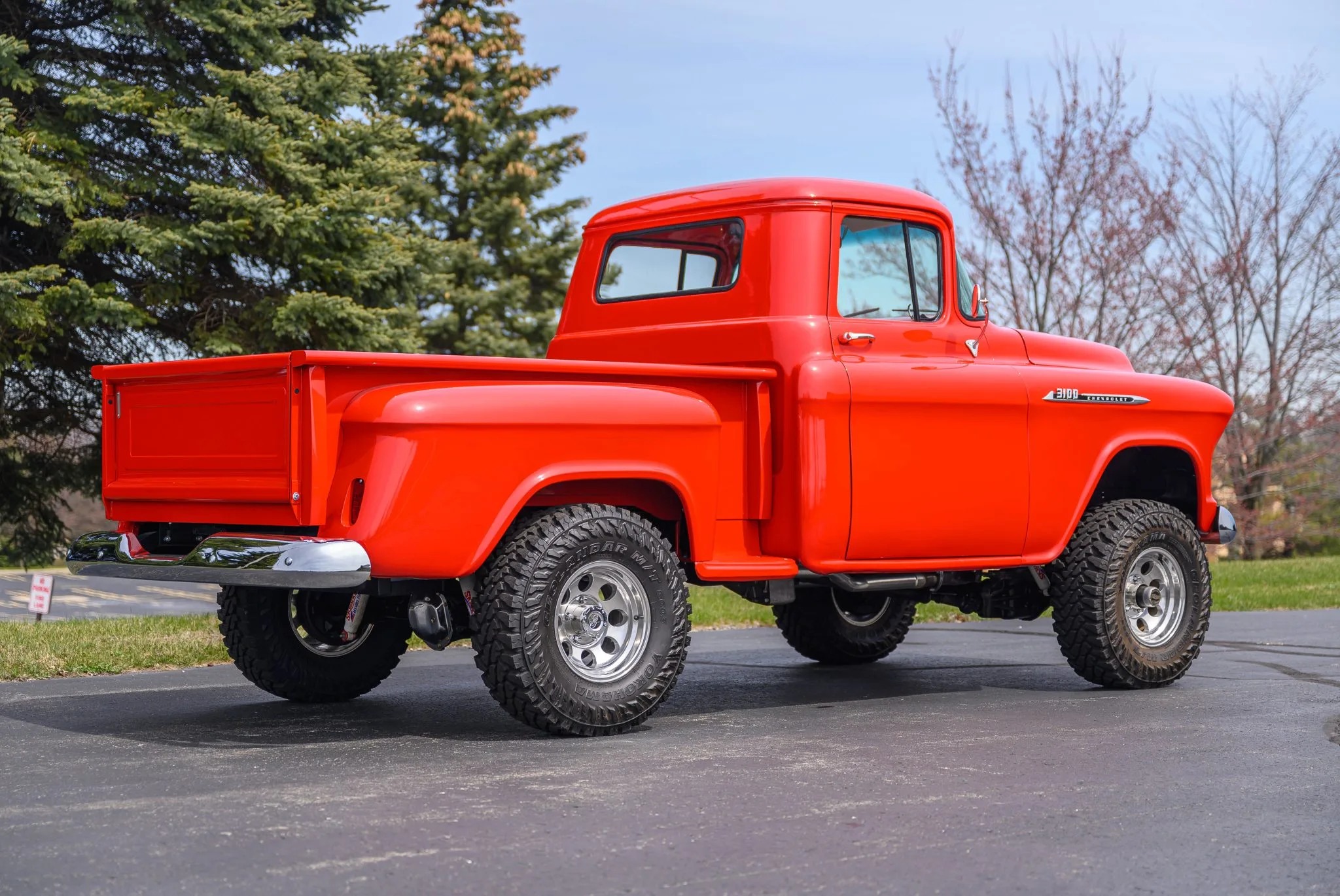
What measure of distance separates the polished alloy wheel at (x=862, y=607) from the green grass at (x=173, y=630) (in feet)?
9.18

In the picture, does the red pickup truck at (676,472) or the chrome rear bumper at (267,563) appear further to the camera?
the red pickup truck at (676,472)

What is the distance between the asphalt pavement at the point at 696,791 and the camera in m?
4.43

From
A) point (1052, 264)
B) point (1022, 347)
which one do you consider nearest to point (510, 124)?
point (1052, 264)

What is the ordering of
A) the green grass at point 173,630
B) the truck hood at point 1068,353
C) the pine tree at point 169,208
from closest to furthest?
1. the truck hood at point 1068,353
2. the green grass at point 173,630
3. the pine tree at point 169,208

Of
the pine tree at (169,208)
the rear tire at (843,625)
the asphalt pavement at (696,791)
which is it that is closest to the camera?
the asphalt pavement at (696,791)

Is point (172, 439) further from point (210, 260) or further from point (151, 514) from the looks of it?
point (210, 260)

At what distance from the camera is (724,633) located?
11984 millimetres

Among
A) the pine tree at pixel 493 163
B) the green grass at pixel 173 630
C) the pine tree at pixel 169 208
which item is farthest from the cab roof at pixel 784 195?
the pine tree at pixel 493 163

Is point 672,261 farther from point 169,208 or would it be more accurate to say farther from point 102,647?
point 169,208

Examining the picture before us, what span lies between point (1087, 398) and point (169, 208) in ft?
47.9

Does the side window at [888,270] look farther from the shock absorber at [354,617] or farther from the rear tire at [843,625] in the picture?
the shock absorber at [354,617]

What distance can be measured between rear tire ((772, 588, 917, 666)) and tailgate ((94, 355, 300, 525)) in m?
3.94

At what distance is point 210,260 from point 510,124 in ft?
56.1

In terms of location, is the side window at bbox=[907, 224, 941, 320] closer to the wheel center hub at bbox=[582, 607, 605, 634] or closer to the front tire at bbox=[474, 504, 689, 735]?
the front tire at bbox=[474, 504, 689, 735]
